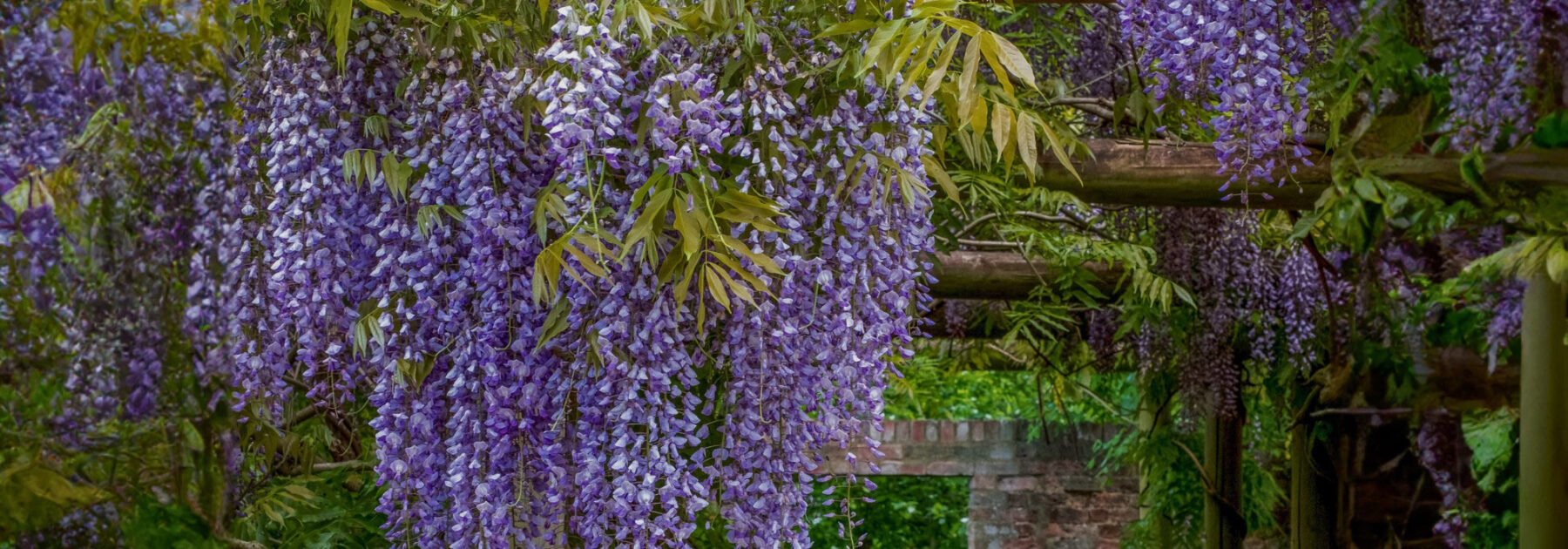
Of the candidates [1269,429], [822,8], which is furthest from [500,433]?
[1269,429]

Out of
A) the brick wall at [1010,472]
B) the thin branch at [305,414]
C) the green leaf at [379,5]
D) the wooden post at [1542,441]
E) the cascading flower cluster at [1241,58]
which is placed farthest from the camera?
the brick wall at [1010,472]

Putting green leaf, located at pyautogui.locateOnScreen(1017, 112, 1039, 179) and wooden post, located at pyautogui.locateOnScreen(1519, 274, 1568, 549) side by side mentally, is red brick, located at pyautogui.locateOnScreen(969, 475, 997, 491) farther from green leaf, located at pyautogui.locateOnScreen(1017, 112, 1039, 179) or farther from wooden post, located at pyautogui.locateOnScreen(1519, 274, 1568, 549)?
green leaf, located at pyautogui.locateOnScreen(1017, 112, 1039, 179)

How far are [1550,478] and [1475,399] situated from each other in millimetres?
214

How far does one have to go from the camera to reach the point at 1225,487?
5094mm

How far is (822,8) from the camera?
64.7 inches

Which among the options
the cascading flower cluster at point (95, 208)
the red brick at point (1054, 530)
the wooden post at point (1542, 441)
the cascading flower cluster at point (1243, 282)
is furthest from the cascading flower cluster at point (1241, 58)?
the red brick at point (1054, 530)

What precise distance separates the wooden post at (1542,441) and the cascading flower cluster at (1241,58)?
530 millimetres

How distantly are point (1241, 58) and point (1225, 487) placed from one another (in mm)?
3628

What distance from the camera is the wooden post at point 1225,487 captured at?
16.6 ft

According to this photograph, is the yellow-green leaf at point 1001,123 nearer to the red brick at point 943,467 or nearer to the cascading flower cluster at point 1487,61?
the cascading flower cluster at point 1487,61

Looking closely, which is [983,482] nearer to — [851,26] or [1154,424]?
[1154,424]

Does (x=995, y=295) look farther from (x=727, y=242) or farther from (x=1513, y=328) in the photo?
(x=727, y=242)

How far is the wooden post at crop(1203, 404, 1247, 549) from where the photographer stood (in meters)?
5.07

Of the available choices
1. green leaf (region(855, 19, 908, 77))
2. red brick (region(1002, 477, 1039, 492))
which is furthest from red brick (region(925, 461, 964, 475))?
green leaf (region(855, 19, 908, 77))
